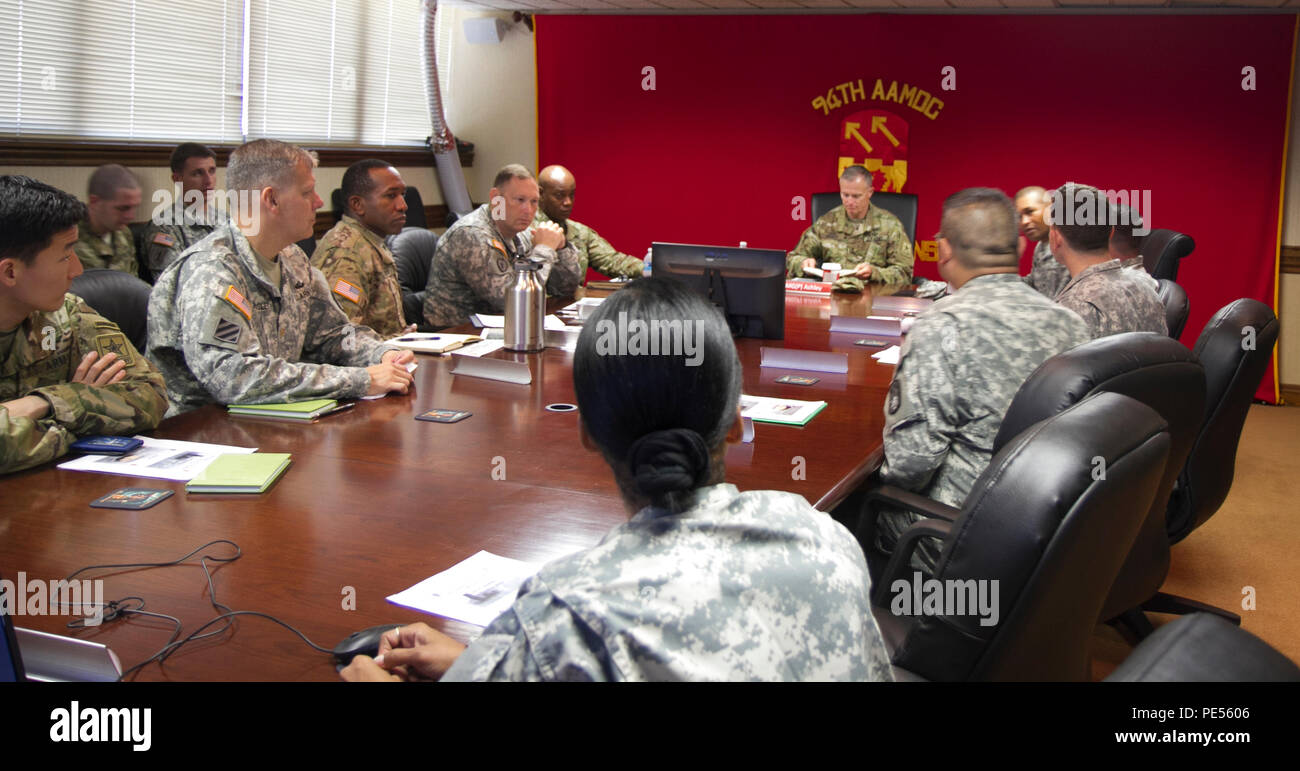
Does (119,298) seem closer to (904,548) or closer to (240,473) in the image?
(240,473)

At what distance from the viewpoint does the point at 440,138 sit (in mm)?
7934

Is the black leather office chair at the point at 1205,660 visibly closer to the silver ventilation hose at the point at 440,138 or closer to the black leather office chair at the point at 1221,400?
the black leather office chair at the point at 1221,400

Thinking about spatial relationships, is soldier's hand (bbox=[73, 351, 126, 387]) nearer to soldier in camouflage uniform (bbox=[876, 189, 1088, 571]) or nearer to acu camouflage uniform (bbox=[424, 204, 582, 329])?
soldier in camouflage uniform (bbox=[876, 189, 1088, 571])

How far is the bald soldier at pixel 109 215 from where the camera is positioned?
193 inches

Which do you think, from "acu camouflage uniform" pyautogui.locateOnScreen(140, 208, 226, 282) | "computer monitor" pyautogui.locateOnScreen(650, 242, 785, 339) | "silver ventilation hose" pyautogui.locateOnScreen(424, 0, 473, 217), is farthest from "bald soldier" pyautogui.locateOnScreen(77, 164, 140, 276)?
"silver ventilation hose" pyautogui.locateOnScreen(424, 0, 473, 217)

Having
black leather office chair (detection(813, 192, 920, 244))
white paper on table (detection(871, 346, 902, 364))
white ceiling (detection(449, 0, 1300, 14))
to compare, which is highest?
white ceiling (detection(449, 0, 1300, 14))

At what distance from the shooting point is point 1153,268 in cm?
551

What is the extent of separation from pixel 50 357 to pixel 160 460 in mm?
388

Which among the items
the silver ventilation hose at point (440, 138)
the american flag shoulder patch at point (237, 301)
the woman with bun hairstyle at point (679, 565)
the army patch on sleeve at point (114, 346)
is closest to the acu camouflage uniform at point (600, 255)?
the silver ventilation hose at point (440, 138)

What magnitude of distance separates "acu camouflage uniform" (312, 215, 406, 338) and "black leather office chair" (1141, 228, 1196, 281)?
12.6 feet

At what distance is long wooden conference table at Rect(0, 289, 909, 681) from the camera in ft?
4.52

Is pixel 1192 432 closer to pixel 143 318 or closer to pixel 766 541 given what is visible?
pixel 766 541

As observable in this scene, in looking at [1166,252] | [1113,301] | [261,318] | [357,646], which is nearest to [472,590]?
[357,646]

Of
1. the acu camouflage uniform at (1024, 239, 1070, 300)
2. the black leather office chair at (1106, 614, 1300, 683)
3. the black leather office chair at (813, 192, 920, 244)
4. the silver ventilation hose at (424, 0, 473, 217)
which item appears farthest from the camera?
the silver ventilation hose at (424, 0, 473, 217)
